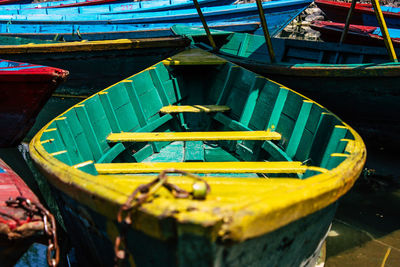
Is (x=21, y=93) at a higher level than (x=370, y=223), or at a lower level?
higher

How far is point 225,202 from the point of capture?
5.73 ft

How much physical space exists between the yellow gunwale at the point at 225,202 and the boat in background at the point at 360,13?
7.39 meters

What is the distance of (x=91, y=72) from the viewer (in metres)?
6.58

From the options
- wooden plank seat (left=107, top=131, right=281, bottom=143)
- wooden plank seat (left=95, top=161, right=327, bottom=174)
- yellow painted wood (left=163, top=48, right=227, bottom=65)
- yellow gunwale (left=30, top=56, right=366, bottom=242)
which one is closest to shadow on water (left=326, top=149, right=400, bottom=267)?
wooden plank seat (left=95, top=161, right=327, bottom=174)

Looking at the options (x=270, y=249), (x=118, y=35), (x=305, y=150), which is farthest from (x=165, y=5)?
(x=270, y=249)

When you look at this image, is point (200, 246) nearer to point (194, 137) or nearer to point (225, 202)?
point (225, 202)

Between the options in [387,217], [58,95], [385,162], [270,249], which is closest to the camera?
[270,249]

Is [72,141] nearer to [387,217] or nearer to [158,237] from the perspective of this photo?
[158,237]

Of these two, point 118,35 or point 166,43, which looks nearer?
point 166,43

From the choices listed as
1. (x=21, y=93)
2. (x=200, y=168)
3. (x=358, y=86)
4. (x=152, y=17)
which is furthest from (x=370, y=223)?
(x=152, y=17)

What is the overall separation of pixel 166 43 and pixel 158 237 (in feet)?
15.7

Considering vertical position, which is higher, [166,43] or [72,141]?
[166,43]

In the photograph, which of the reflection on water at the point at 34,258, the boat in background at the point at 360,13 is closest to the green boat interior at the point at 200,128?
the reflection on water at the point at 34,258

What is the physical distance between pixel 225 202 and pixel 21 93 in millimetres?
3898
